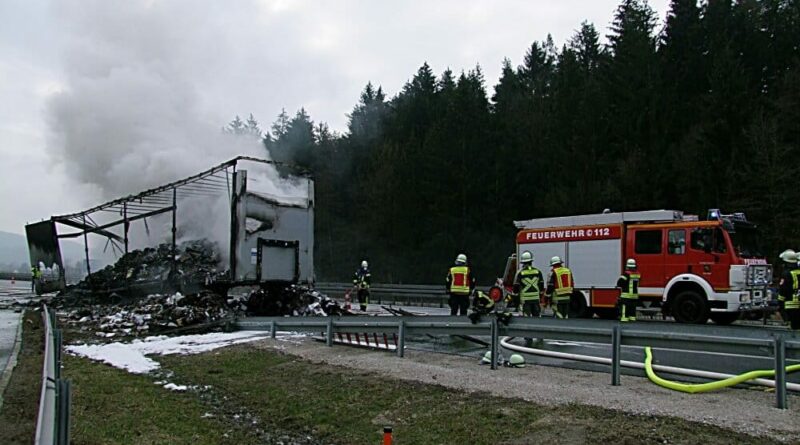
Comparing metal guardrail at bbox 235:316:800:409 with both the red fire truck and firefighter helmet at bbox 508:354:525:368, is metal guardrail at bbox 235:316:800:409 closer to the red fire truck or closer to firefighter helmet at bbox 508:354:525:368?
firefighter helmet at bbox 508:354:525:368

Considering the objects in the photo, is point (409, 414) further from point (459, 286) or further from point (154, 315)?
point (154, 315)

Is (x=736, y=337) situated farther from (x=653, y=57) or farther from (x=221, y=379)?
(x=653, y=57)

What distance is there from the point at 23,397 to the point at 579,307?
12380mm

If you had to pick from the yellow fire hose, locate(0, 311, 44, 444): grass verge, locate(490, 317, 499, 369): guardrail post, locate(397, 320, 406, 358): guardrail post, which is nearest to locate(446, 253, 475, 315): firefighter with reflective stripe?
locate(397, 320, 406, 358): guardrail post

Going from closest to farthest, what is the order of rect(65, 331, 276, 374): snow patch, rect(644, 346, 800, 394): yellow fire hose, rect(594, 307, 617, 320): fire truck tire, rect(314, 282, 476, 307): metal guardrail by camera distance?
rect(644, 346, 800, 394): yellow fire hose < rect(65, 331, 276, 374): snow patch < rect(594, 307, 617, 320): fire truck tire < rect(314, 282, 476, 307): metal guardrail

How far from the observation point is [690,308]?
14180 mm

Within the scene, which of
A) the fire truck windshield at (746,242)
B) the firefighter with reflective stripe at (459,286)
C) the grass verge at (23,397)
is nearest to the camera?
the grass verge at (23,397)

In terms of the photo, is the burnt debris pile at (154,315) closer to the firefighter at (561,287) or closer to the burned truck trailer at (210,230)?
the burned truck trailer at (210,230)

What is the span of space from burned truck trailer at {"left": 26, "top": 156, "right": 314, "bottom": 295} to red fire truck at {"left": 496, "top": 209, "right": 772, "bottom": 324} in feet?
22.5

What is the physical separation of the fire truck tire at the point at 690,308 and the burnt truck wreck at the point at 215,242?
8.33 meters

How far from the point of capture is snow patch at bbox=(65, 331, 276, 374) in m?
10.8

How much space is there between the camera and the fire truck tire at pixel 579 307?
16359 millimetres

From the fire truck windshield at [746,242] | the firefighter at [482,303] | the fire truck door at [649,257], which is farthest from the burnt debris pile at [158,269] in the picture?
the fire truck windshield at [746,242]

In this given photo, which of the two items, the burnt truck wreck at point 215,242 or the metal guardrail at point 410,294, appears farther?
the metal guardrail at point 410,294
